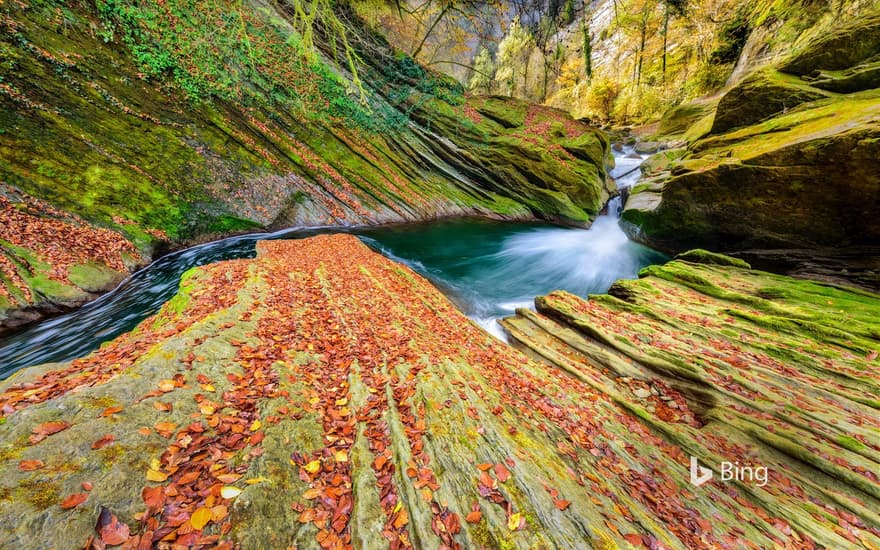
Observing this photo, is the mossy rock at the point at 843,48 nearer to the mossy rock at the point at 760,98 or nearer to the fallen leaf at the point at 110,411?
the mossy rock at the point at 760,98

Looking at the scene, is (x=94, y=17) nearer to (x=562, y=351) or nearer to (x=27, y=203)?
(x=27, y=203)

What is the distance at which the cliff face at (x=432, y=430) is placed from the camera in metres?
1.97

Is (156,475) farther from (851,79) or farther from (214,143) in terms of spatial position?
(851,79)

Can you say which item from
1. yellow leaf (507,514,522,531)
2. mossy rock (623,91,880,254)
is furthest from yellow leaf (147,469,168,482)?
mossy rock (623,91,880,254)

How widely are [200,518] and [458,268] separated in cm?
1143

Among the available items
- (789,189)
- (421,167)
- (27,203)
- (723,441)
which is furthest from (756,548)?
(421,167)

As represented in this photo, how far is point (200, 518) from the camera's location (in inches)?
73.4

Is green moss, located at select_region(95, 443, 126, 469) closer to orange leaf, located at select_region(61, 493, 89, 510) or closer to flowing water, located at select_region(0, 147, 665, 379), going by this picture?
orange leaf, located at select_region(61, 493, 89, 510)

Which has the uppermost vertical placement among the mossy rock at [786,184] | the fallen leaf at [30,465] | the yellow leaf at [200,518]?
the mossy rock at [786,184]

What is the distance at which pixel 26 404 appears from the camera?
247 centimetres

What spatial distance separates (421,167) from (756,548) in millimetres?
19364

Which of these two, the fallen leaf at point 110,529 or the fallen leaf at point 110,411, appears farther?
the fallen leaf at point 110,411

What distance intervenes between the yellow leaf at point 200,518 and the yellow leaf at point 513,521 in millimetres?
2088

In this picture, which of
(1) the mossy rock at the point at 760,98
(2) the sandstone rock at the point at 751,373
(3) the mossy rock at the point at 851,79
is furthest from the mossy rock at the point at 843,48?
(2) the sandstone rock at the point at 751,373
